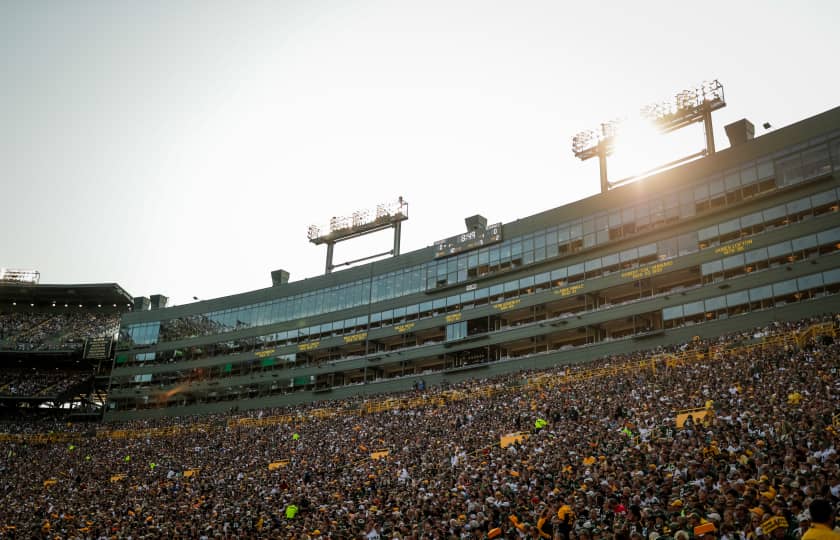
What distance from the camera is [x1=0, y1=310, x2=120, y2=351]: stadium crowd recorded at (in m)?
88.1

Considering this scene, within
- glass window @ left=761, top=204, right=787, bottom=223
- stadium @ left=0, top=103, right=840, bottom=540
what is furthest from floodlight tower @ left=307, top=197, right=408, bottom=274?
glass window @ left=761, top=204, right=787, bottom=223

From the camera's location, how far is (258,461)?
1799 inches

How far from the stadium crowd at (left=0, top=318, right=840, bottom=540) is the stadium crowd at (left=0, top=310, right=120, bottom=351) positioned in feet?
111

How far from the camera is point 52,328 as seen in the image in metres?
92.4

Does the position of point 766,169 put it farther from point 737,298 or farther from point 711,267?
point 737,298

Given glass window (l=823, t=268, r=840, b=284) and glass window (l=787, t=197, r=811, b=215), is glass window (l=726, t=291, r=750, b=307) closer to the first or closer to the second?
glass window (l=823, t=268, r=840, b=284)

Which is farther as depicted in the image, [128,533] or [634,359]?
[634,359]

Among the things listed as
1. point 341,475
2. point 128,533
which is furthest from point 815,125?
point 128,533

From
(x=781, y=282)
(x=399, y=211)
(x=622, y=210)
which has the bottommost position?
(x=781, y=282)

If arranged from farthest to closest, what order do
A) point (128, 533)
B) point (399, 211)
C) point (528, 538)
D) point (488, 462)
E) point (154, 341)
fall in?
point (154, 341) → point (399, 211) → point (128, 533) → point (488, 462) → point (528, 538)

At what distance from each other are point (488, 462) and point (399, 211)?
147 ft

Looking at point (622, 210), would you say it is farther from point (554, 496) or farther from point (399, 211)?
point (554, 496)

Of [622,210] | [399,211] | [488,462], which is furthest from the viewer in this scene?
[399,211]

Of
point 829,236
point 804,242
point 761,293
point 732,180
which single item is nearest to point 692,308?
point 761,293
